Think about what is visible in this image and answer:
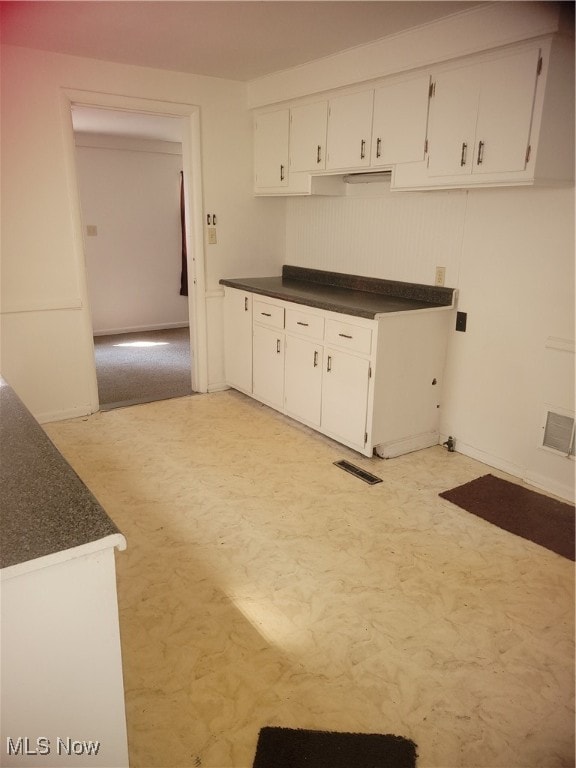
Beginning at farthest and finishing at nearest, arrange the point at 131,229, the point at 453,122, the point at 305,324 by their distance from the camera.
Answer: the point at 131,229
the point at 305,324
the point at 453,122

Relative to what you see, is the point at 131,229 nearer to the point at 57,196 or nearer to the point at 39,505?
the point at 57,196

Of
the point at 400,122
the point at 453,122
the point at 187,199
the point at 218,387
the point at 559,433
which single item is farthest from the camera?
the point at 218,387

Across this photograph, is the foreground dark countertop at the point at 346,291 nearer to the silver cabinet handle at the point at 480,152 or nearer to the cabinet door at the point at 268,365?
the cabinet door at the point at 268,365

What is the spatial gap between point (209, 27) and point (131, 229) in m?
4.02

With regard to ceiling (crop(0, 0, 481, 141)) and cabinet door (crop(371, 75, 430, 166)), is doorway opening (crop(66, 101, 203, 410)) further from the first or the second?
cabinet door (crop(371, 75, 430, 166))

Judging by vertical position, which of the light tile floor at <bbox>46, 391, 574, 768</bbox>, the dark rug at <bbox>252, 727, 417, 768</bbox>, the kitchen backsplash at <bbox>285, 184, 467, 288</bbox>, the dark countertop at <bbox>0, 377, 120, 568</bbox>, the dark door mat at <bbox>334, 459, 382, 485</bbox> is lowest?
the dark rug at <bbox>252, 727, 417, 768</bbox>

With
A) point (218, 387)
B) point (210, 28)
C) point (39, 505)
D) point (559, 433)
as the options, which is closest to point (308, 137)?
point (210, 28)

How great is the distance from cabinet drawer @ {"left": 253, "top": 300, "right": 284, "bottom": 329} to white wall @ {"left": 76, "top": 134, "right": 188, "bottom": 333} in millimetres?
3094

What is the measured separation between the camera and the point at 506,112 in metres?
2.51

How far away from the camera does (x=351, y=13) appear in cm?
257

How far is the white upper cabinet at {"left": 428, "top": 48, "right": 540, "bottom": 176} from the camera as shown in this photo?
2447mm

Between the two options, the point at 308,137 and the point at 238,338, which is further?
the point at 238,338

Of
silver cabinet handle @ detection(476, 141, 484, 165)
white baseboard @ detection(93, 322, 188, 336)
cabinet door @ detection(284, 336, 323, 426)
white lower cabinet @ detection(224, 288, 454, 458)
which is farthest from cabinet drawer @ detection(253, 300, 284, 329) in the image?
white baseboard @ detection(93, 322, 188, 336)

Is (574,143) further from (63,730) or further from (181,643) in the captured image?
(63,730)
